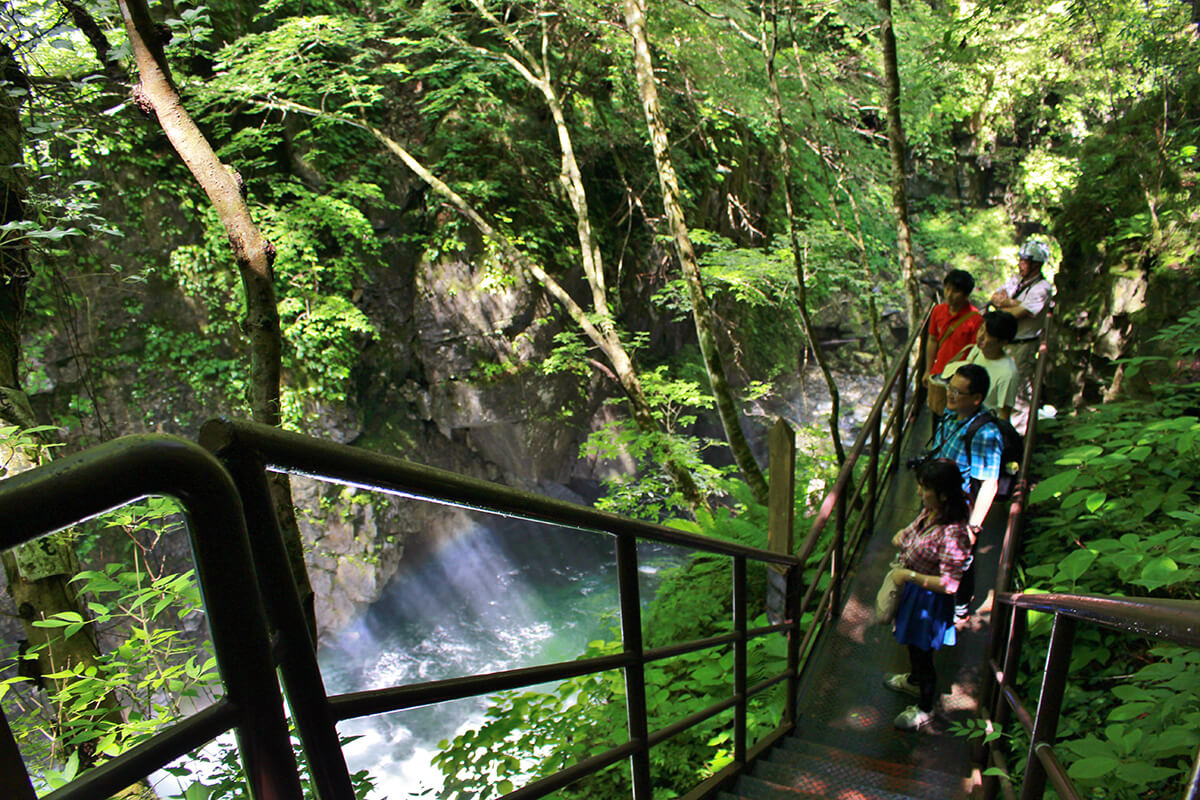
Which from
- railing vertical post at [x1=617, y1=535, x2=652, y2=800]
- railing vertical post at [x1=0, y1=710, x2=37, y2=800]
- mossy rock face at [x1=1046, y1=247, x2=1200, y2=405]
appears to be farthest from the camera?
mossy rock face at [x1=1046, y1=247, x2=1200, y2=405]

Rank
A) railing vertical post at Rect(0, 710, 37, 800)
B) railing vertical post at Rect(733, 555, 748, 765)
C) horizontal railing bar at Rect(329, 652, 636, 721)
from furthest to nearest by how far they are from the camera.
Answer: railing vertical post at Rect(733, 555, 748, 765), horizontal railing bar at Rect(329, 652, 636, 721), railing vertical post at Rect(0, 710, 37, 800)

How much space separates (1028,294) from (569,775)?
4925 mm

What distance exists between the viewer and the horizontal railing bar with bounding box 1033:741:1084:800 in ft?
3.91

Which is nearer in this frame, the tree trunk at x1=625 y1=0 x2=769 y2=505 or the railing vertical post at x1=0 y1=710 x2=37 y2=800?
the railing vertical post at x1=0 y1=710 x2=37 y2=800

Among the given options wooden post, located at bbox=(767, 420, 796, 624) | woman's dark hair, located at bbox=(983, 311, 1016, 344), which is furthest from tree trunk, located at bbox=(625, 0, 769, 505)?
wooden post, located at bbox=(767, 420, 796, 624)

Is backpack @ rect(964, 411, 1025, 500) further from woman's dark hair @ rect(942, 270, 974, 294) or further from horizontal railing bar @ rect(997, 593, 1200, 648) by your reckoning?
horizontal railing bar @ rect(997, 593, 1200, 648)

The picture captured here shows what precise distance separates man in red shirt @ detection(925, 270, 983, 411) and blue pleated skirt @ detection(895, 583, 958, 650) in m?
2.02

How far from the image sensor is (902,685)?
11.1 feet

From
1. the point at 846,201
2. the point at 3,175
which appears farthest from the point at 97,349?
the point at 846,201

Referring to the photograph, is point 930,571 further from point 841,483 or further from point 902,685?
point 902,685

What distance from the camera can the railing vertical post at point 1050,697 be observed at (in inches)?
50.8

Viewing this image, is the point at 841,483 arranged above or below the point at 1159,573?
below

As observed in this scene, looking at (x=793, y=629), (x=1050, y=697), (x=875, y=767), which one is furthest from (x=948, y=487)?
(x=1050, y=697)

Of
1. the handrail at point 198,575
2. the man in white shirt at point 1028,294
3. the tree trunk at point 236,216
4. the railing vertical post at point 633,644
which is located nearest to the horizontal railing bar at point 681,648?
the railing vertical post at point 633,644
